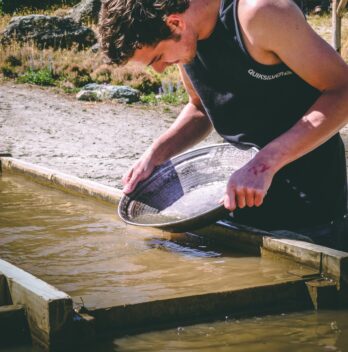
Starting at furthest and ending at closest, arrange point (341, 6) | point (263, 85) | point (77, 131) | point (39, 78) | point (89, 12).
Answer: point (89, 12)
point (39, 78)
point (341, 6)
point (77, 131)
point (263, 85)

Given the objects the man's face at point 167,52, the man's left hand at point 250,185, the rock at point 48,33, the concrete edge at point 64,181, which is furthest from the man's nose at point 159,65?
the rock at point 48,33

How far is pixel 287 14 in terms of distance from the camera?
2.94m

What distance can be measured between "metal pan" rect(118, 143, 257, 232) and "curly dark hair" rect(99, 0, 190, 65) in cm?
90

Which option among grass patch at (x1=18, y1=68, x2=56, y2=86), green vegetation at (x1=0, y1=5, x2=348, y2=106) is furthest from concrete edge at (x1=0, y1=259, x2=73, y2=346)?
grass patch at (x1=18, y1=68, x2=56, y2=86)

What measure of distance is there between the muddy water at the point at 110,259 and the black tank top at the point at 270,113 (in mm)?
302

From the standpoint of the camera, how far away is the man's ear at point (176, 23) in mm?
3035

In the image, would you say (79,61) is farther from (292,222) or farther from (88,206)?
(292,222)

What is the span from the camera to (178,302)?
2758 mm

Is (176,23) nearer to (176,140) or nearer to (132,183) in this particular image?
(176,140)

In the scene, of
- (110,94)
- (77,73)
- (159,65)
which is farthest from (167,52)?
(77,73)

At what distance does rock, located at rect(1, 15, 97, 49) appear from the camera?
60.7 ft

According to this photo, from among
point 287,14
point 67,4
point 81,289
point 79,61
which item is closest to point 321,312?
point 81,289

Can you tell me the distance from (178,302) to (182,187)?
4.44 feet

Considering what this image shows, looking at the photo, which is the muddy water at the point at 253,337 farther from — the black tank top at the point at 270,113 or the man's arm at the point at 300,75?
the black tank top at the point at 270,113
